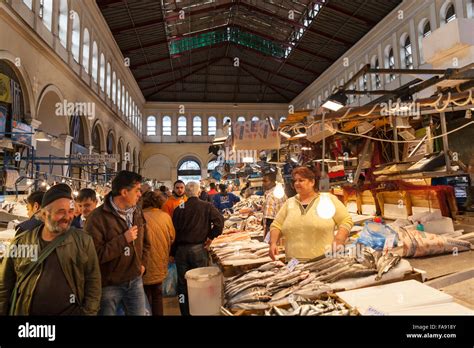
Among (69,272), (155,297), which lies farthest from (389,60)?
(69,272)

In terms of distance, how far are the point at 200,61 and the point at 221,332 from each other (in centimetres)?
2750

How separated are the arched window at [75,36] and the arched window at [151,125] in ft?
56.2

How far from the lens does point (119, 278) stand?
2752mm

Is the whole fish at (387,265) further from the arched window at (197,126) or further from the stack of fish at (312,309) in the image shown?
the arched window at (197,126)

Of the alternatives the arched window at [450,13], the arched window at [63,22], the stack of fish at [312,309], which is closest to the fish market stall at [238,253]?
the stack of fish at [312,309]

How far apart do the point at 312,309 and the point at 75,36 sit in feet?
50.2

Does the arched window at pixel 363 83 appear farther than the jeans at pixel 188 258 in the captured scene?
Yes

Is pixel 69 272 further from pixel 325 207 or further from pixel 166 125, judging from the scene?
pixel 166 125

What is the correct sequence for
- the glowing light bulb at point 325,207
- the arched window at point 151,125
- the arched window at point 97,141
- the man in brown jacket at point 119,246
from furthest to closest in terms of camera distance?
the arched window at point 151,125 < the arched window at point 97,141 < the glowing light bulb at point 325,207 < the man in brown jacket at point 119,246

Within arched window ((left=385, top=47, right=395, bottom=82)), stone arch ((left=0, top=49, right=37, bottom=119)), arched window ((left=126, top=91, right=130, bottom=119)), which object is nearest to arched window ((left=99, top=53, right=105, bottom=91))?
arched window ((left=126, top=91, right=130, bottom=119))

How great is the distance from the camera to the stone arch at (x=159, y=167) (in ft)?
101

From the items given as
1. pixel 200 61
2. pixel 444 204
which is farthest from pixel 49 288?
pixel 200 61

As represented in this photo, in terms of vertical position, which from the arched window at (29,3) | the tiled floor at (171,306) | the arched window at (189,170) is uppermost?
the arched window at (29,3)

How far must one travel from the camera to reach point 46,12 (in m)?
10.9
